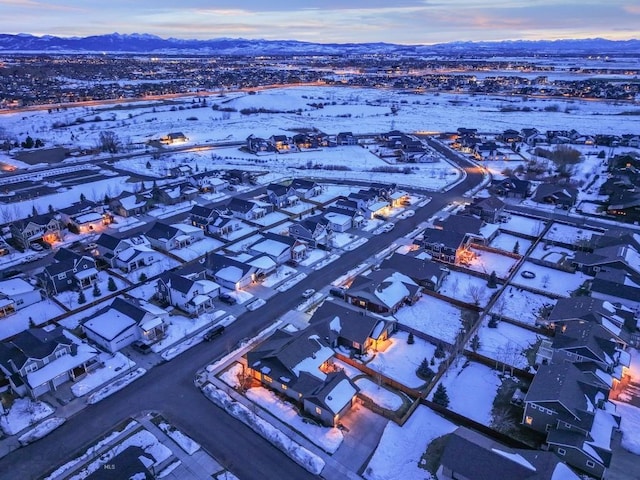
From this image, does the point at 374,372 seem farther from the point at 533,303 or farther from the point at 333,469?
the point at 533,303

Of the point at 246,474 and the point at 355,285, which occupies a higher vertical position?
the point at 355,285

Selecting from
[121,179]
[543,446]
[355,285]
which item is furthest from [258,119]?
[543,446]

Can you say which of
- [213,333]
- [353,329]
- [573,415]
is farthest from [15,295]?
[573,415]

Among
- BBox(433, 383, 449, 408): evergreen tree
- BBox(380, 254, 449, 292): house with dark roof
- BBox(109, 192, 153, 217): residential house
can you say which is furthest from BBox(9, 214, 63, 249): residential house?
BBox(433, 383, 449, 408): evergreen tree

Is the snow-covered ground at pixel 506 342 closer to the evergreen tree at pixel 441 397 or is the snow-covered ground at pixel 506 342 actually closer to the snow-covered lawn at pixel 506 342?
the snow-covered lawn at pixel 506 342

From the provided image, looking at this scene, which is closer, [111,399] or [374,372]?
[111,399]

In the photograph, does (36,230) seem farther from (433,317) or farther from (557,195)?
(557,195)

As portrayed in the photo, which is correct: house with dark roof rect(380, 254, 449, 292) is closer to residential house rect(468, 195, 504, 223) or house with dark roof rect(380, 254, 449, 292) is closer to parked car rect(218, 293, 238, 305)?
parked car rect(218, 293, 238, 305)
